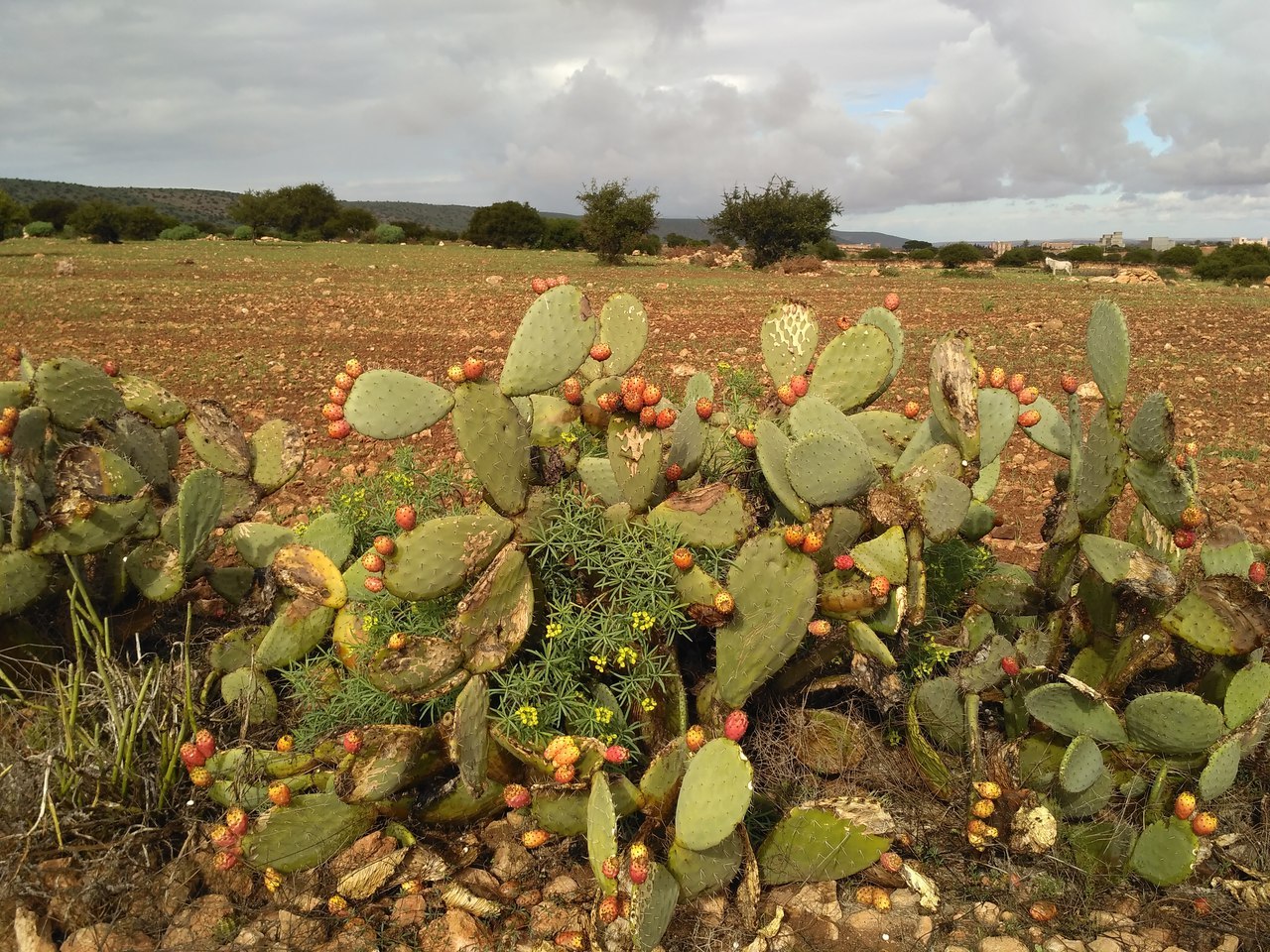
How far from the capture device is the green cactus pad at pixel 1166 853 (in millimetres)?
2189

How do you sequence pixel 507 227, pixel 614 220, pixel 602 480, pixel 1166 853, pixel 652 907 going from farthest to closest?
pixel 507 227 → pixel 614 220 → pixel 602 480 → pixel 1166 853 → pixel 652 907

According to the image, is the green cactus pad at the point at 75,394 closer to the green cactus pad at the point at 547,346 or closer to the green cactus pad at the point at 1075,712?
the green cactus pad at the point at 547,346

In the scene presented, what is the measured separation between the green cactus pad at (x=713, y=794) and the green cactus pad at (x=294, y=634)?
1308 mm

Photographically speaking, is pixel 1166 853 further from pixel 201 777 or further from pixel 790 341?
pixel 201 777

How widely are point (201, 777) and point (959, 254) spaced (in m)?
38.6

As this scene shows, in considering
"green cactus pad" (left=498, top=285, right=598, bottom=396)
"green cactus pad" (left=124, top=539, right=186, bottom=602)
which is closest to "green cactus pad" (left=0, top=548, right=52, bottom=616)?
"green cactus pad" (left=124, top=539, right=186, bottom=602)

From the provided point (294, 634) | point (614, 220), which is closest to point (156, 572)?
point (294, 634)

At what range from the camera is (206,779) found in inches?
89.7

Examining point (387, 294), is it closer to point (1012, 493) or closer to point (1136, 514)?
point (1012, 493)

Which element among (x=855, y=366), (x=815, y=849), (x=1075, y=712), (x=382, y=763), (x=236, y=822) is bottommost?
(x=815, y=849)

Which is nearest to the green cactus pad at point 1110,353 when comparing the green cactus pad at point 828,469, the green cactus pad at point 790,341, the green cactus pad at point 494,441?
the green cactus pad at point 828,469

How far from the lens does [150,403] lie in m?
3.14

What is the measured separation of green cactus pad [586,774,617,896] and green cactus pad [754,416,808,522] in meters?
0.88

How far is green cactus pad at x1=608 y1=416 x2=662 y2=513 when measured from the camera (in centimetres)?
232
